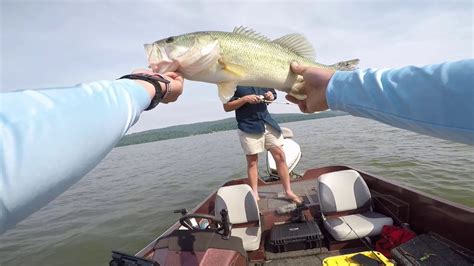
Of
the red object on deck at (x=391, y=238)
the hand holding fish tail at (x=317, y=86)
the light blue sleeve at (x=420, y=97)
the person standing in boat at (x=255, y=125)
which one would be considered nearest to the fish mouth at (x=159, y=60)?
the hand holding fish tail at (x=317, y=86)

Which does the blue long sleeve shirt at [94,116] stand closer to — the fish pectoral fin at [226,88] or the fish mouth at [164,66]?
the fish mouth at [164,66]

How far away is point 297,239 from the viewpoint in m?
4.49

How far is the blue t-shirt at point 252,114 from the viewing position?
5.48 m

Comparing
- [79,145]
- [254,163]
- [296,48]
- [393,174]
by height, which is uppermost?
[296,48]

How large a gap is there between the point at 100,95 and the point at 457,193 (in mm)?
12005

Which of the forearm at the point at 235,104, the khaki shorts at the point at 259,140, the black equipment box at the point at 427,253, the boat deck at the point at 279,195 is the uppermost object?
the forearm at the point at 235,104

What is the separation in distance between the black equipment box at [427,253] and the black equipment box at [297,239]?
3.66ft

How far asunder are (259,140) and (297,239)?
1.94m

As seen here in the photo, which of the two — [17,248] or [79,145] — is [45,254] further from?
[79,145]

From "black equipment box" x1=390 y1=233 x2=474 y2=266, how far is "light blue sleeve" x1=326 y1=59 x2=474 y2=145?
2.65 meters

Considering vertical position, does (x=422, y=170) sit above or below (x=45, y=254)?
above

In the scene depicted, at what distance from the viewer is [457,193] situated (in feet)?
32.8

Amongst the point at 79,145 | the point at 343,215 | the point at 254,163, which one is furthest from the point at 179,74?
the point at 343,215

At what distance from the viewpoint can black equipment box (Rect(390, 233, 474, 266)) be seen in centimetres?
339
